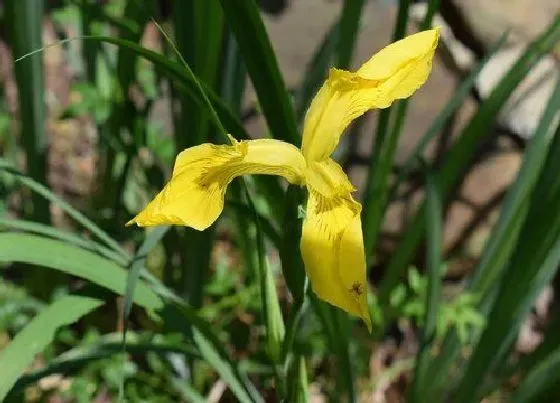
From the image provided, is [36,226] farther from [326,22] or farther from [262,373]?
[326,22]

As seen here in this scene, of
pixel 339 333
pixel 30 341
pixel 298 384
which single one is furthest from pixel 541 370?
pixel 30 341

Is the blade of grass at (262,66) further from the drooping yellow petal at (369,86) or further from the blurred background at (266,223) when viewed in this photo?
the drooping yellow petal at (369,86)

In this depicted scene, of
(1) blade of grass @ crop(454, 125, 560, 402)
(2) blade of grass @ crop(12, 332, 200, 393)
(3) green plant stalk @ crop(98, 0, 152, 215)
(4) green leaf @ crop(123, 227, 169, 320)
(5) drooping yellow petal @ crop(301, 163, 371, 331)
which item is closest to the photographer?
(5) drooping yellow petal @ crop(301, 163, 371, 331)

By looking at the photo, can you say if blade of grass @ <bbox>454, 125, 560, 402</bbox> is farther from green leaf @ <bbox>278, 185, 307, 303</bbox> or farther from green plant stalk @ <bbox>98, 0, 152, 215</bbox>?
green plant stalk @ <bbox>98, 0, 152, 215</bbox>

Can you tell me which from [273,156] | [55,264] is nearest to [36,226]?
[55,264]

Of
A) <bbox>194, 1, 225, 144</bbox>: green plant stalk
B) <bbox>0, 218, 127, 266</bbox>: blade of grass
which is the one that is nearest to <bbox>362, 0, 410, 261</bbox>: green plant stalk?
<bbox>194, 1, 225, 144</bbox>: green plant stalk

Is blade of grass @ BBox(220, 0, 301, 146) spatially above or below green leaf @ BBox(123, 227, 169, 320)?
above
